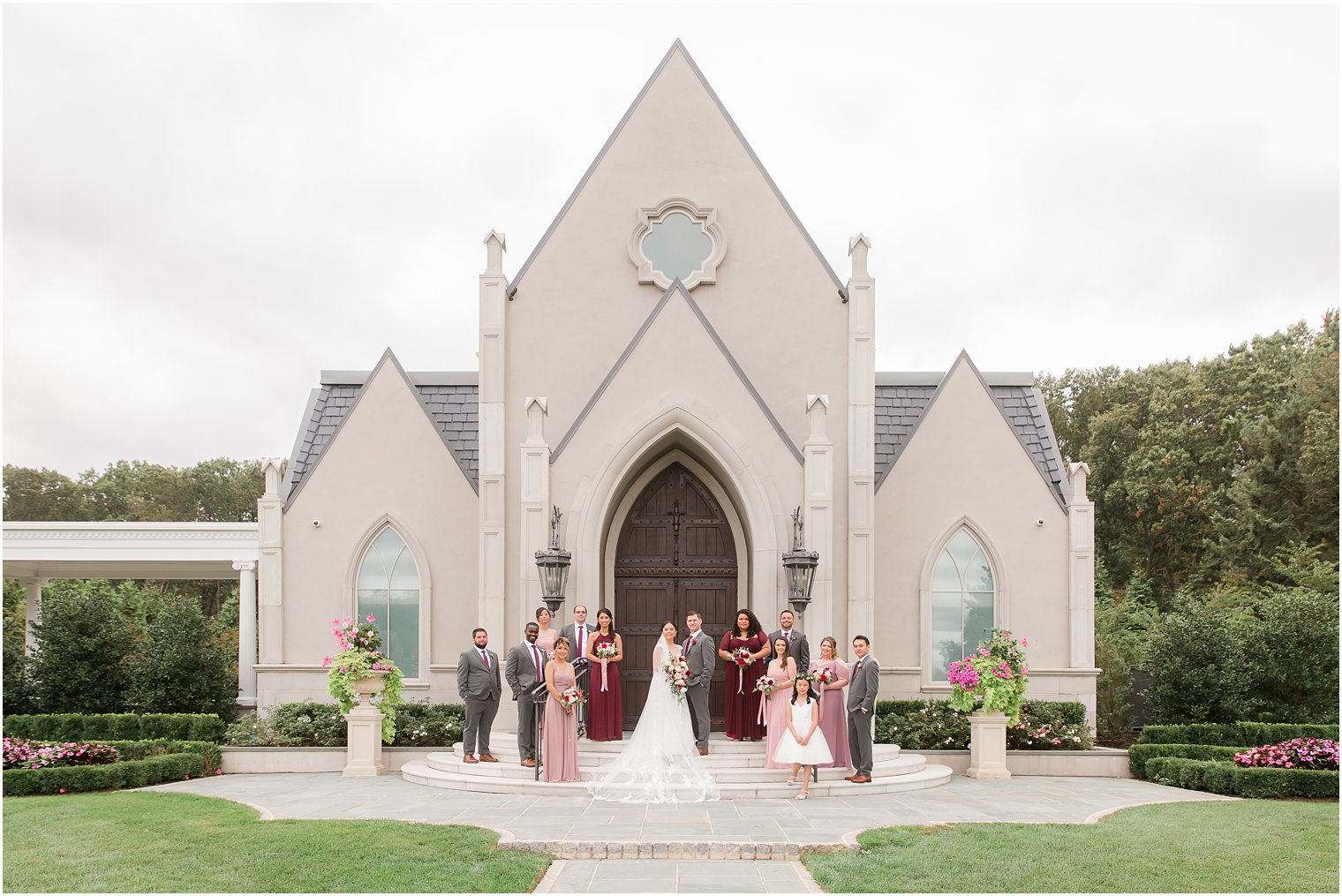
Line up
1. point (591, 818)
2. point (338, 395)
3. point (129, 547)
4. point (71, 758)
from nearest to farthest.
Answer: point (591, 818) → point (71, 758) → point (338, 395) → point (129, 547)

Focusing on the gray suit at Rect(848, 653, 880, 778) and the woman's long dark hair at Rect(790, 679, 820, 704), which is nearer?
the woman's long dark hair at Rect(790, 679, 820, 704)

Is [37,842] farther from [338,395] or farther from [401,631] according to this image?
[338,395]

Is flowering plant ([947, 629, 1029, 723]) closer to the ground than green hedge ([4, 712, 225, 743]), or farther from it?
farther from it

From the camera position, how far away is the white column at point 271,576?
64.7 ft

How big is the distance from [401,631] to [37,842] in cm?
917

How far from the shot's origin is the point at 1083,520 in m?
19.7

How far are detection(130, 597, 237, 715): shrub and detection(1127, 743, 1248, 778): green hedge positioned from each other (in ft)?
54.3

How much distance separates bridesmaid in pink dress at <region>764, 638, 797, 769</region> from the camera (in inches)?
568

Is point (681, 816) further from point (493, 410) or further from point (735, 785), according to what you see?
point (493, 410)

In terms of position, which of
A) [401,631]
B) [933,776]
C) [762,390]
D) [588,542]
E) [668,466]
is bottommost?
[933,776]

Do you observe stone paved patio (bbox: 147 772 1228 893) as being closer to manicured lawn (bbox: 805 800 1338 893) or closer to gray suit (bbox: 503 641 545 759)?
manicured lawn (bbox: 805 800 1338 893)

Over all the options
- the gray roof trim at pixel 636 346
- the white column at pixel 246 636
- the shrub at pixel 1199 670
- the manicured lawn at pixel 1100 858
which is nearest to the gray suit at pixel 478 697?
the gray roof trim at pixel 636 346

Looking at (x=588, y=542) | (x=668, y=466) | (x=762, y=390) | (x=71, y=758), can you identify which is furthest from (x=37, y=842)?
(x=762, y=390)

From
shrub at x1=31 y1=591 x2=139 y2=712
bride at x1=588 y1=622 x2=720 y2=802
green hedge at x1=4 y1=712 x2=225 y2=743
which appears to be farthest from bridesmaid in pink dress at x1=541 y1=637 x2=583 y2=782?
shrub at x1=31 y1=591 x2=139 y2=712
